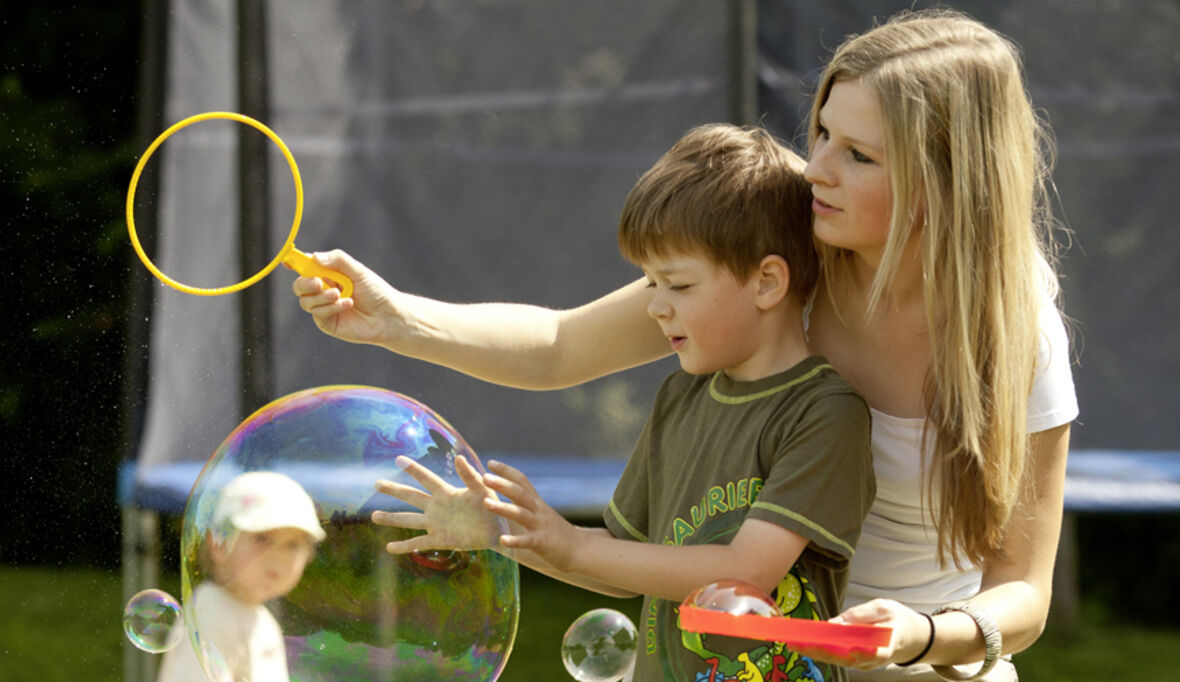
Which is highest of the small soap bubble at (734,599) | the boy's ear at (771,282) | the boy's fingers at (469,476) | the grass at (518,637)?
the boy's ear at (771,282)

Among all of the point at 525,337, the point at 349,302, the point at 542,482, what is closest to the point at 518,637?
the point at 542,482

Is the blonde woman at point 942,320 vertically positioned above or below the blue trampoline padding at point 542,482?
above

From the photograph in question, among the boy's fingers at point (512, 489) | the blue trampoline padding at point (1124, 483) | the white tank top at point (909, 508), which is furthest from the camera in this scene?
the blue trampoline padding at point (1124, 483)

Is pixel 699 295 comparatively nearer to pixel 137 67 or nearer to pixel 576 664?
pixel 576 664

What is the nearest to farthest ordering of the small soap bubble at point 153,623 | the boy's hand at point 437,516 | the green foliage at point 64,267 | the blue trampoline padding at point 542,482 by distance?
the boy's hand at point 437,516 → the small soap bubble at point 153,623 → the blue trampoline padding at point 542,482 → the green foliage at point 64,267

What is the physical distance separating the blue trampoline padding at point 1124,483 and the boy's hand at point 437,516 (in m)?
2.84

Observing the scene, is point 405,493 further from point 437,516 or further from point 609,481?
point 609,481

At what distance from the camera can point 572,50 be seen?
13.5 ft

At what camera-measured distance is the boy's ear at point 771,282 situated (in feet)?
5.49

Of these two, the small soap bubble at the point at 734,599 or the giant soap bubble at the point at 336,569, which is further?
the giant soap bubble at the point at 336,569

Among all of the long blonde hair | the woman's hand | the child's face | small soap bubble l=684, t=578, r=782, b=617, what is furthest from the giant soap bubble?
the long blonde hair

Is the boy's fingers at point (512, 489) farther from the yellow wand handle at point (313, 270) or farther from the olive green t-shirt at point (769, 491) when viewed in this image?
→ the yellow wand handle at point (313, 270)

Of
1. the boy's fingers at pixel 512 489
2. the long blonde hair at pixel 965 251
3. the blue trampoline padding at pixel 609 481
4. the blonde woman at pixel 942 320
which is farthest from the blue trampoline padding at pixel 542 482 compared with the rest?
the boy's fingers at pixel 512 489

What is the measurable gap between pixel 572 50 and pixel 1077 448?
6.52ft
